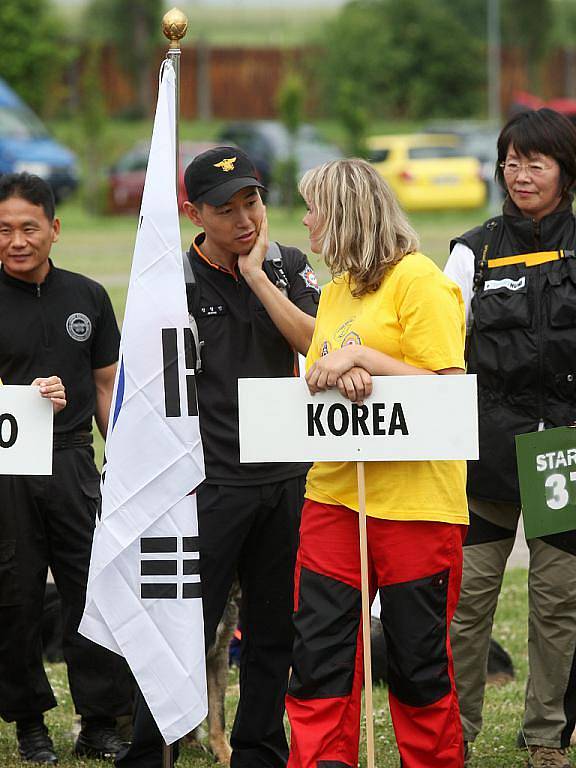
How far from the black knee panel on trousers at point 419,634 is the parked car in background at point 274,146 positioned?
955 inches

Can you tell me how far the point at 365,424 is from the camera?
4180 millimetres

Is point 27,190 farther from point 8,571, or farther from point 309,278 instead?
point 8,571

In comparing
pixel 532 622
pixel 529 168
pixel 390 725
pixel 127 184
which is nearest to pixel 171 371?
pixel 529 168

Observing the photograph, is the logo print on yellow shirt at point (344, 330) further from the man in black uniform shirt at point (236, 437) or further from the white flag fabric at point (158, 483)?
the white flag fabric at point (158, 483)

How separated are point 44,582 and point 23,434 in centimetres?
79

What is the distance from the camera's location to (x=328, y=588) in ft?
14.2

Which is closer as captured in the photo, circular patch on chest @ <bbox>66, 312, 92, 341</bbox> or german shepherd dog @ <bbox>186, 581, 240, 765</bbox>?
circular patch on chest @ <bbox>66, 312, 92, 341</bbox>

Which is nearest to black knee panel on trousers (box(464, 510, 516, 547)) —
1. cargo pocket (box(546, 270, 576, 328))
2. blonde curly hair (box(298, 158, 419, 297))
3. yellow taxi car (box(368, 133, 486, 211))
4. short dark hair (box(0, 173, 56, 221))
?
cargo pocket (box(546, 270, 576, 328))

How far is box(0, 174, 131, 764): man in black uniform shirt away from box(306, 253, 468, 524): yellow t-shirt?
118 centimetres

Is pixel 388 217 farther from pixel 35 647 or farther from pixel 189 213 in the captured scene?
pixel 35 647

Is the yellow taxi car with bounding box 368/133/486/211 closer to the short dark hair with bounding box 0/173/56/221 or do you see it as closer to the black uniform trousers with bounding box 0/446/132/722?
the short dark hair with bounding box 0/173/56/221

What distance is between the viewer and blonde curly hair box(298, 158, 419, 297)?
421 cm

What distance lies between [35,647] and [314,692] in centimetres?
137

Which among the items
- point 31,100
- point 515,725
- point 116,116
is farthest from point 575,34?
point 515,725
